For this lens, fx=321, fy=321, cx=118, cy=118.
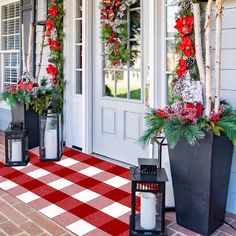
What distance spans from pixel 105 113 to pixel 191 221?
6.56ft

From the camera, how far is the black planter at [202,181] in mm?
2160

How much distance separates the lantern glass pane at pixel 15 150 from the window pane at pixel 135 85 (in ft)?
4.69

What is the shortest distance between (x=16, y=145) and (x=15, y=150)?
75 millimetres

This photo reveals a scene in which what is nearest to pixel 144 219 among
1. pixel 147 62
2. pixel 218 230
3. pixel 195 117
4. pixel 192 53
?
pixel 218 230

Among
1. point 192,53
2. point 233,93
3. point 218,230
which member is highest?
point 192,53

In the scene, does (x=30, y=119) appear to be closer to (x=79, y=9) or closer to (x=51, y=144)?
(x=51, y=144)

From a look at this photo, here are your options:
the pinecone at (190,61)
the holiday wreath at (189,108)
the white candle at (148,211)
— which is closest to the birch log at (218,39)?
the holiday wreath at (189,108)

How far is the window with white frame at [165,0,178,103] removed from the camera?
9.92ft

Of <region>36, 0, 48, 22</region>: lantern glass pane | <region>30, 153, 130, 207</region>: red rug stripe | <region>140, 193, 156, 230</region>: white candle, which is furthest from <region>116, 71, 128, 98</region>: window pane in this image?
<region>140, 193, 156, 230</region>: white candle

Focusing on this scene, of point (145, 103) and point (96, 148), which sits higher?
point (145, 103)

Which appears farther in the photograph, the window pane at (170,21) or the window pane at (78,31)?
the window pane at (78,31)

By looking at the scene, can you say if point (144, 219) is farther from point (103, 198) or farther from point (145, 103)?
point (145, 103)

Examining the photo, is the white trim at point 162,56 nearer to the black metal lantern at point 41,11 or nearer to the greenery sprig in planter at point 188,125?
the greenery sprig in planter at point 188,125

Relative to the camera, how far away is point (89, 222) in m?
2.49
